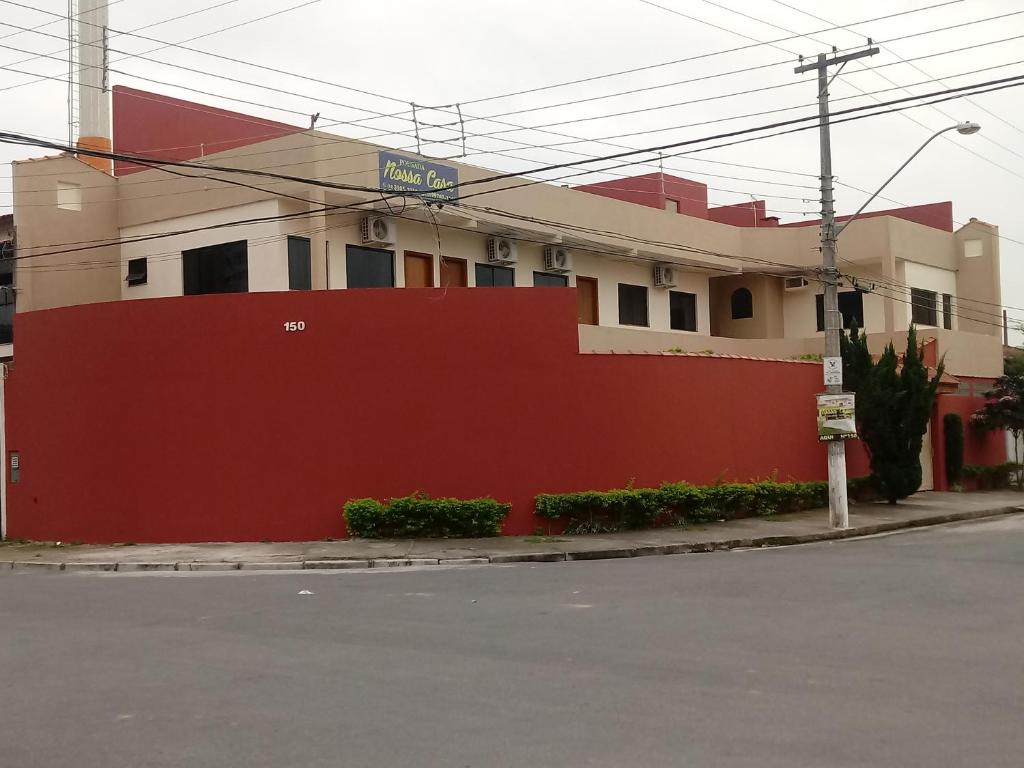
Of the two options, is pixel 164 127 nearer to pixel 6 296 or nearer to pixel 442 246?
pixel 6 296

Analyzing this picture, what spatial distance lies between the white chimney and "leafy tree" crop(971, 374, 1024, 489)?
26930 millimetres

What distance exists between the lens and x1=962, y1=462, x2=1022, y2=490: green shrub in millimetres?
31453

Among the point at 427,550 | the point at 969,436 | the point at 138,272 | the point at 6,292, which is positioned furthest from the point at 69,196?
the point at 969,436

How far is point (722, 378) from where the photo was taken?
23.3 m

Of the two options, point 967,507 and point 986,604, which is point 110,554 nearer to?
point 986,604

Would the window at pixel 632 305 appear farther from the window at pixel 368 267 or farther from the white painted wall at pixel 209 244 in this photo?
the white painted wall at pixel 209 244

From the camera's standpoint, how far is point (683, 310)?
35656 millimetres

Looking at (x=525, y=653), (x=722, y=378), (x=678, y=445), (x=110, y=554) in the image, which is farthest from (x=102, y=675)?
(x=722, y=378)

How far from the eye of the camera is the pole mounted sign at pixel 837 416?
21016mm

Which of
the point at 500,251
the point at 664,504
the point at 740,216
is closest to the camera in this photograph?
the point at 664,504

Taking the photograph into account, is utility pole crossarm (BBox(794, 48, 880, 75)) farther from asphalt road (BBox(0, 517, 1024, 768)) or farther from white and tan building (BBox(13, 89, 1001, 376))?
asphalt road (BBox(0, 517, 1024, 768))

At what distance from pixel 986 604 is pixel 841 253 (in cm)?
2571

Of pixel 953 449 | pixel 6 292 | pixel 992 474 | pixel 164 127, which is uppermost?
pixel 164 127

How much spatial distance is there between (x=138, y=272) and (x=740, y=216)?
79.4ft
